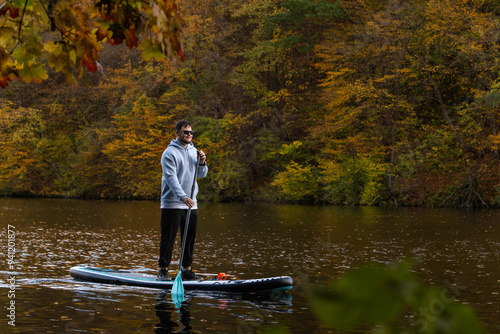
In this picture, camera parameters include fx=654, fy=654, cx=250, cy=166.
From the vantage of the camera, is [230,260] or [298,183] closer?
[230,260]

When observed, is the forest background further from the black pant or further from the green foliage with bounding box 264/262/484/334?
the green foliage with bounding box 264/262/484/334

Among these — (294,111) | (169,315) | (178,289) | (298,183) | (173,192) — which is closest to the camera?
(169,315)

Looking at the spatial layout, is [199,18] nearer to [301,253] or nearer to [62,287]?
[301,253]

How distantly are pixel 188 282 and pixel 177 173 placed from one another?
1475 millimetres

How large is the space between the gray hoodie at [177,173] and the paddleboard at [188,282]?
1.04 metres

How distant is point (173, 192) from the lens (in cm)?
866

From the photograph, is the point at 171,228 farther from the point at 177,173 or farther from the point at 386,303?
the point at 386,303

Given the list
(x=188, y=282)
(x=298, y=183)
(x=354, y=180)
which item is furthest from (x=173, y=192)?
(x=298, y=183)

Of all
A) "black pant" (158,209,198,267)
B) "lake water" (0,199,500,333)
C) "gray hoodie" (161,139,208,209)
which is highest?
"gray hoodie" (161,139,208,209)

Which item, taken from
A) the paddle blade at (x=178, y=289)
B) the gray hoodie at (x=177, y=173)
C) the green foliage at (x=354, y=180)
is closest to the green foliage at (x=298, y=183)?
the green foliage at (x=354, y=180)

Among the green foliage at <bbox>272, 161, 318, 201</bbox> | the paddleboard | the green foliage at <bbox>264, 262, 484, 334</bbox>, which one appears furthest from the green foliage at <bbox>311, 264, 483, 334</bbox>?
the green foliage at <bbox>272, 161, 318, 201</bbox>

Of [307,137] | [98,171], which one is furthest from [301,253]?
[98,171]

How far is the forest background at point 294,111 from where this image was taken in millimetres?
31203

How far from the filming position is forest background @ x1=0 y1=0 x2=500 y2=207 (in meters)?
31.2
